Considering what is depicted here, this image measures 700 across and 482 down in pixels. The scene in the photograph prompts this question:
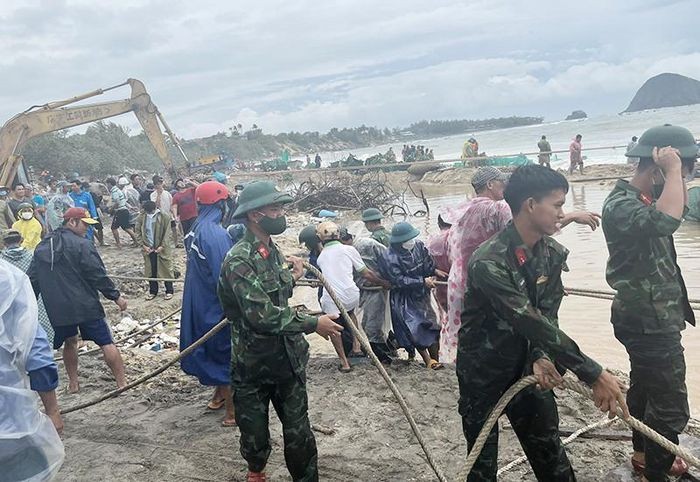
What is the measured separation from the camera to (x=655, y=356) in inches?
116

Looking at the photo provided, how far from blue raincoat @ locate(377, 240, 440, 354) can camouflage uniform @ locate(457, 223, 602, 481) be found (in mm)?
2520

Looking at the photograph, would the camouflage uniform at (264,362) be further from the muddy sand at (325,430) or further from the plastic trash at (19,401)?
the plastic trash at (19,401)

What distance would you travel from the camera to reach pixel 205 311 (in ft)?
14.4

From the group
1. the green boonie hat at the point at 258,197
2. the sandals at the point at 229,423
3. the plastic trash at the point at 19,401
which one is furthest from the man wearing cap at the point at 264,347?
the sandals at the point at 229,423

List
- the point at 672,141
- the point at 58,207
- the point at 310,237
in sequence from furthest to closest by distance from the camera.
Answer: the point at 58,207 → the point at 310,237 → the point at 672,141

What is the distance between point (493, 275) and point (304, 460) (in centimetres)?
155

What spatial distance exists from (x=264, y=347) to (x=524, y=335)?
54.8 inches

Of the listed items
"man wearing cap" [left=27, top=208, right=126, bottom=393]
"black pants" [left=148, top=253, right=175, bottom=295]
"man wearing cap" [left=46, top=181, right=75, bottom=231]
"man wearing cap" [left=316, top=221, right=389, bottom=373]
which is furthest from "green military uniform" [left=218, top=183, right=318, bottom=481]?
"man wearing cap" [left=46, top=181, right=75, bottom=231]

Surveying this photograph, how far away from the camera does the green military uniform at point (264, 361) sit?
9.96ft

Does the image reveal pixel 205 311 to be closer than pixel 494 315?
No

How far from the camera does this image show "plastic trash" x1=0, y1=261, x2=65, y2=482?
2111 mm

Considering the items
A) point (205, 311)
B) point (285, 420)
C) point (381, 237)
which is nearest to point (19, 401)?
point (285, 420)

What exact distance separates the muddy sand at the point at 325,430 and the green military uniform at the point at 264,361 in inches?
23.0

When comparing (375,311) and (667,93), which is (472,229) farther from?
(667,93)
